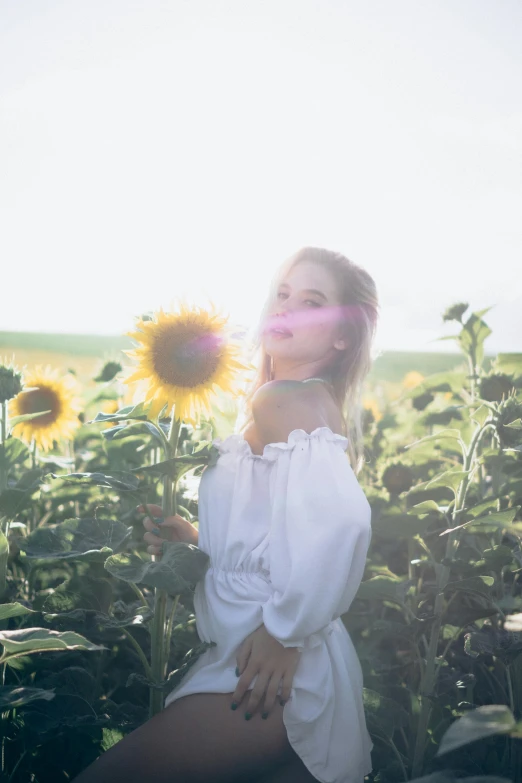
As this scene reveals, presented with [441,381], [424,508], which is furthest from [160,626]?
[441,381]

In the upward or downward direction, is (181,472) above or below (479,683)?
above

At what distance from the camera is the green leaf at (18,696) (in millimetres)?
1385

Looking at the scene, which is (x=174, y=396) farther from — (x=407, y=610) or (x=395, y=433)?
(x=395, y=433)

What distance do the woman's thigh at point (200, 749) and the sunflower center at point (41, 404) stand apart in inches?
67.2

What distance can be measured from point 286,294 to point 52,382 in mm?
1440

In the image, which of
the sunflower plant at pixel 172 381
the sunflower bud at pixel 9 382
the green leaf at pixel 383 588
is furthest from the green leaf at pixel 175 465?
the sunflower bud at pixel 9 382

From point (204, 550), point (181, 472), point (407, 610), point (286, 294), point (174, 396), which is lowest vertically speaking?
point (407, 610)

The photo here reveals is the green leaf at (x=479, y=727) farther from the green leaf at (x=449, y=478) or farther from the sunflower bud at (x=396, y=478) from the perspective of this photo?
the sunflower bud at (x=396, y=478)

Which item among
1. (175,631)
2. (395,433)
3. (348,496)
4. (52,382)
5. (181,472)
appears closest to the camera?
(348,496)

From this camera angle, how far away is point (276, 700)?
158cm

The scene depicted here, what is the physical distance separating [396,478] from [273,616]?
143 cm

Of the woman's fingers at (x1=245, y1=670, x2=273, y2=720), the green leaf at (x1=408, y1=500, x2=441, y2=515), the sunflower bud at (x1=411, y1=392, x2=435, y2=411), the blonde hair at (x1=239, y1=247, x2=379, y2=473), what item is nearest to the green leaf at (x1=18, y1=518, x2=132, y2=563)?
the woman's fingers at (x1=245, y1=670, x2=273, y2=720)

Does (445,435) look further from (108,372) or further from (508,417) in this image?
(108,372)

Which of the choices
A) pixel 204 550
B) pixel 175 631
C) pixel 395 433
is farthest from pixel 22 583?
pixel 395 433
